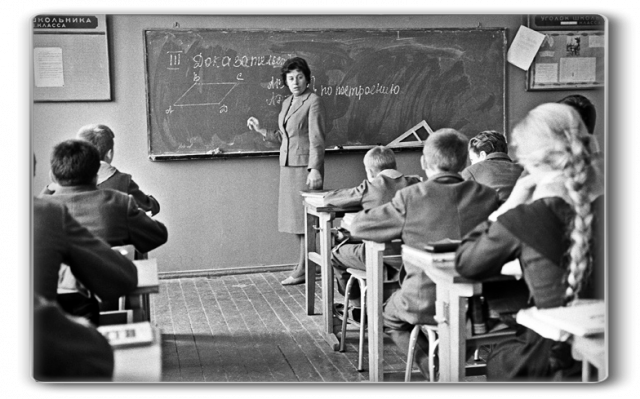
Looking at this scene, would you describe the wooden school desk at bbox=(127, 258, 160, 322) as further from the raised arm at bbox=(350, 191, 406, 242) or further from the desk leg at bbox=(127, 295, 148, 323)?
the raised arm at bbox=(350, 191, 406, 242)

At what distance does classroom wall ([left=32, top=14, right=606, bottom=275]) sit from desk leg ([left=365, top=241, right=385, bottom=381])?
226 centimetres

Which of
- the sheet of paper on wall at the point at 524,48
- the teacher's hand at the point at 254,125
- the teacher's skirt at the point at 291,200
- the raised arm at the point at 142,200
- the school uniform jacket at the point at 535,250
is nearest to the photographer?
the school uniform jacket at the point at 535,250

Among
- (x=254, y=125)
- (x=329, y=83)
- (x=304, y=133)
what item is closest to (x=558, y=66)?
(x=329, y=83)

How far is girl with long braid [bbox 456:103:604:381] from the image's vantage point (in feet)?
7.49

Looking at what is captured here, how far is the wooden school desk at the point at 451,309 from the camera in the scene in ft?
7.84

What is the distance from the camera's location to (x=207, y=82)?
5434mm

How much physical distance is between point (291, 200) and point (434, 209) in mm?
2405

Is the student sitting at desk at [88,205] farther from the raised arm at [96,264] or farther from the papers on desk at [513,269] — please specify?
the papers on desk at [513,269]

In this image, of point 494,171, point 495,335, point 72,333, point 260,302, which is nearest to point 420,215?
point 495,335

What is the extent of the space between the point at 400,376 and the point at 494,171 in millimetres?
985

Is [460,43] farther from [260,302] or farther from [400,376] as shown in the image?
[400,376]

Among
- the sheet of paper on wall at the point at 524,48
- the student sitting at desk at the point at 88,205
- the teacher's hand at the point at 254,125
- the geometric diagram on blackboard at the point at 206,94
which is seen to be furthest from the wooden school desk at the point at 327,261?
the sheet of paper on wall at the point at 524,48

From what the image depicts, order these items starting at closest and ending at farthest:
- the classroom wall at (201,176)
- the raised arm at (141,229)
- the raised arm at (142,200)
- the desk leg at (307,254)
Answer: the raised arm at (141,229), the raised arm at (142,200), the desk leg at (307,254), the classroom wall at (201,176)

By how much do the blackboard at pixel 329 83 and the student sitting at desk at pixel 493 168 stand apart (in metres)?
2.09
